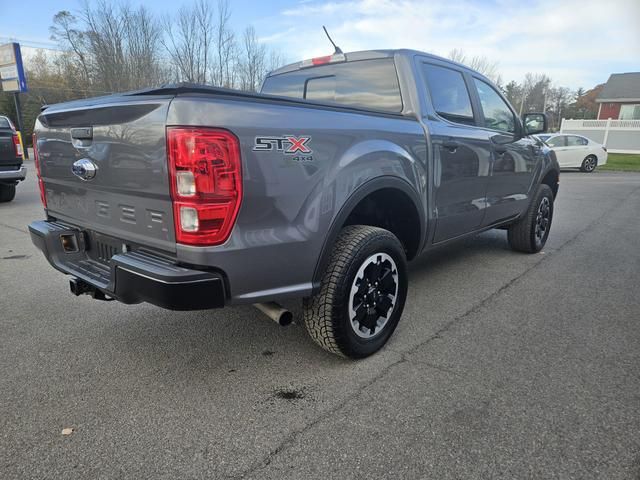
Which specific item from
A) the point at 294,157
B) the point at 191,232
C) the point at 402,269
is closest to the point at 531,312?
the point at 402,269

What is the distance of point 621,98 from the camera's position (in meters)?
36.1

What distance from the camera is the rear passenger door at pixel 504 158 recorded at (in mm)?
4113

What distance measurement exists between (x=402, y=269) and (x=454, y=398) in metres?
0.87

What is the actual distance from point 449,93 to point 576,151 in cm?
1722

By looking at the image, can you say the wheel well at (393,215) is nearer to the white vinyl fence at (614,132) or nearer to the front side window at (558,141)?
the front side window at (558,141)

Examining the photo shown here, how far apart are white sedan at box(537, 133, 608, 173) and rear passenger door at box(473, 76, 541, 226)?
15.3 metres

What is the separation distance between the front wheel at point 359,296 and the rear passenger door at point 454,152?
0.75m

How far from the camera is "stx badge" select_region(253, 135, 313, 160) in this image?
2034 mm

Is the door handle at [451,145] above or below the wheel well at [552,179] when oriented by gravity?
above

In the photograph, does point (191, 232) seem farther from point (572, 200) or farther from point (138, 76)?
point (138, 76)

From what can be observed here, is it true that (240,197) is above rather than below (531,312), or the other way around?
above

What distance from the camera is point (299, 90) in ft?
13.1

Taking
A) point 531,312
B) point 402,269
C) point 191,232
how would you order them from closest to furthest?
point 191,232
point 402,269
point 531,312

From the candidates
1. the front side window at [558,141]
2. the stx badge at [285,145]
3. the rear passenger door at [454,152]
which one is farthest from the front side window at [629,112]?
the stx badge at [285,145]
